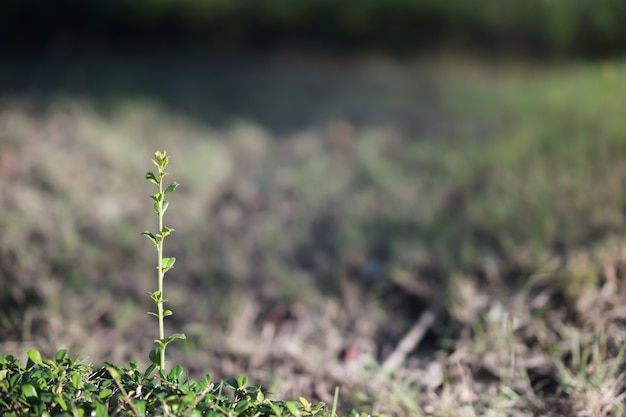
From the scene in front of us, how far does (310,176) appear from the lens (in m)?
3.44

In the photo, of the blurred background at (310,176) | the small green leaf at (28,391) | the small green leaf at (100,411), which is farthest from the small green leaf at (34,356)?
the blurred background at (310,176)

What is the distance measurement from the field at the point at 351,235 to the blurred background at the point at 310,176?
0.01m

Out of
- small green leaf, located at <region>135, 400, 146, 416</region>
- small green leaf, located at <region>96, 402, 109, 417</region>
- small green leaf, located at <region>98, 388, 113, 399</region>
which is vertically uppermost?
small green leaf, located at <region>98, 388, 113, 399</region>

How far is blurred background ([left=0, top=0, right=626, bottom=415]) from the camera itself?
2332 millimetres

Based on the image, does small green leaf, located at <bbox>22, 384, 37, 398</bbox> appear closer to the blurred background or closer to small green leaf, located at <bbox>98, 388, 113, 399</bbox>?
small green leaf, located at <bbox>98, 388, 113, 399</bbox>

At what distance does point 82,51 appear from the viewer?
534 cm

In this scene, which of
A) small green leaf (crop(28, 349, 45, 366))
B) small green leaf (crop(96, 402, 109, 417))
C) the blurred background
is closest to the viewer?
small green leaf (crop(96, 402, 109, 417))

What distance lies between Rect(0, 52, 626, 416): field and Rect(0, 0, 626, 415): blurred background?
1 centimetres

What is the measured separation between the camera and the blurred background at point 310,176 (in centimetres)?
233

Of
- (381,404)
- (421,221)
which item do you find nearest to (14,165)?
(421,221)

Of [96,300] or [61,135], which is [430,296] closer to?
[96,300]

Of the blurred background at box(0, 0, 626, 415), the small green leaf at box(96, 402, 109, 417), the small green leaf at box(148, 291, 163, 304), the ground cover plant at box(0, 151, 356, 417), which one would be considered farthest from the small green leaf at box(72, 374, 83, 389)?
the blurred background at box(0, 0, 626, 415)

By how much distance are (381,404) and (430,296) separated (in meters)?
0.72

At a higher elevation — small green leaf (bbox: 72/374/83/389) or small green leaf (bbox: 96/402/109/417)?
small green leaf (bbox: 72/374/83/389)
